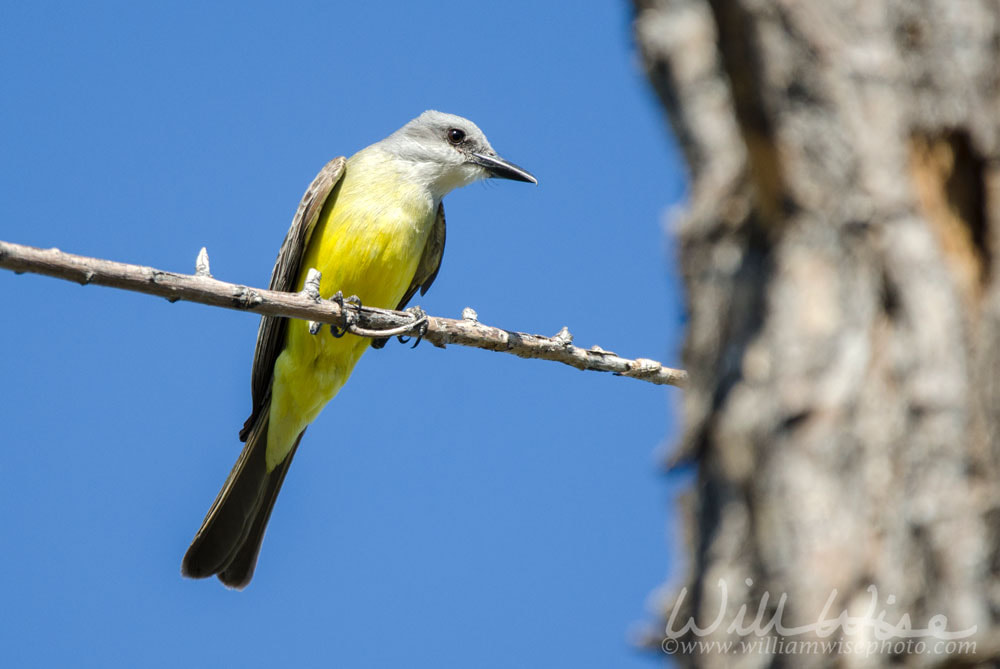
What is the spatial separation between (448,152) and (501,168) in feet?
1.46

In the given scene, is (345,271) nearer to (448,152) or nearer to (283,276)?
(283,276)

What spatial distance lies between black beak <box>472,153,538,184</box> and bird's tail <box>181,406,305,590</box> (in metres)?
2.54

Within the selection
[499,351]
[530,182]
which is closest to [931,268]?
[499,351]

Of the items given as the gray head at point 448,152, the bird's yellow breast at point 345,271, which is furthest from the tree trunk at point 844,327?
the gray head at point 448,152

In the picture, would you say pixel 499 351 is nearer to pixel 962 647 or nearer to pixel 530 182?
pixel 530 182

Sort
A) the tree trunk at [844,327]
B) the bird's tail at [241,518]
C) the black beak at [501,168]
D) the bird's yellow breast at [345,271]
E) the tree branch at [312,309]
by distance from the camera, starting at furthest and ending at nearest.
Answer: the black beak at [501,168] < the bird's tail at [241,518] < the bird's yellow breast at [345,271] < the tree branch at [312,309] < the tree trunk at [844,327]

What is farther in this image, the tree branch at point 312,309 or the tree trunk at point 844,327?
the tree branch at point 312,309

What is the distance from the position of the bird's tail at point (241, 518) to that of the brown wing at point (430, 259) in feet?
4.60

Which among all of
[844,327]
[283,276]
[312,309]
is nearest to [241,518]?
[283,276]

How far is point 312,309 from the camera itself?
482 cm

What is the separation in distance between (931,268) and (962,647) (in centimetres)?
64

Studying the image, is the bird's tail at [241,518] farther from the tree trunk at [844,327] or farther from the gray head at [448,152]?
the tree trunk at [844,327]

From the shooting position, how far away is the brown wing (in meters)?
7.19

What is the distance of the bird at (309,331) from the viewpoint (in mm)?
6445
